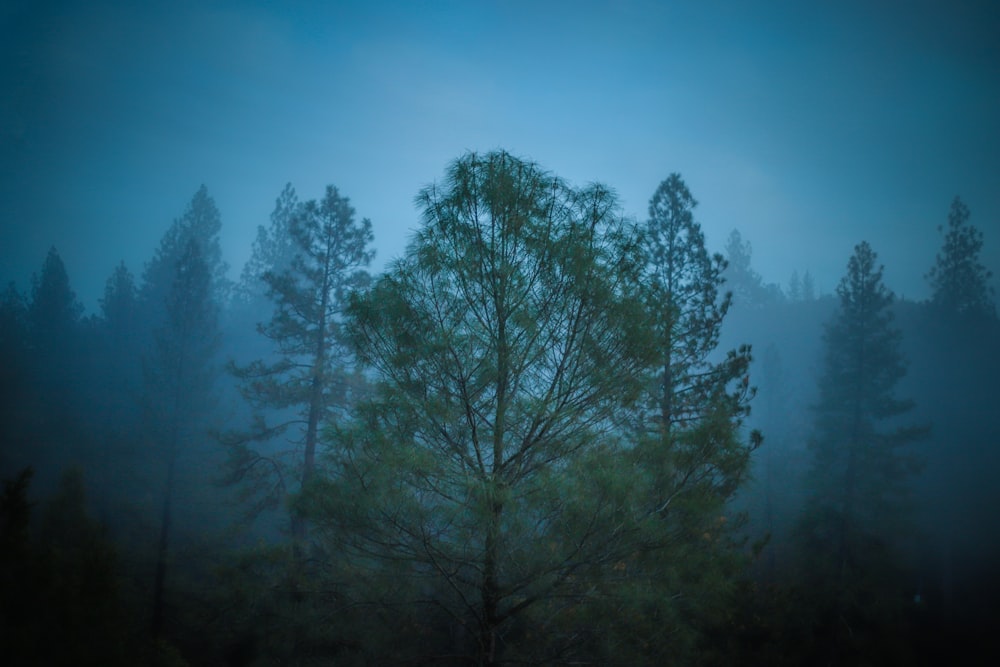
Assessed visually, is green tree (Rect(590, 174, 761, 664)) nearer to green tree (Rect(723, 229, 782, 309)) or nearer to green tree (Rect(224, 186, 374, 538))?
green tree (Rect(224, 186, 374, 538))

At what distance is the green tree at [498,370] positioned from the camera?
4895 millimetres

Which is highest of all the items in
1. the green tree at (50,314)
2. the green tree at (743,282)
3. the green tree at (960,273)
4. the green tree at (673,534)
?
the green tree at (743,282)

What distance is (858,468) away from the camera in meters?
15.1

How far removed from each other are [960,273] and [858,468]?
66.6ft

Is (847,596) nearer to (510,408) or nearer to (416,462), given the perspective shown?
(510,408)

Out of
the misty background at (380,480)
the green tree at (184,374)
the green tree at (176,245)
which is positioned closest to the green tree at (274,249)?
the green tree at (176,245)

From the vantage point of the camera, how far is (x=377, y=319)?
5215 millimetres

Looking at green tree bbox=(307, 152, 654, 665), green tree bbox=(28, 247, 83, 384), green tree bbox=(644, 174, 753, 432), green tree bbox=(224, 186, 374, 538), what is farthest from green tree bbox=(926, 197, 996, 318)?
green tree bbox=(28, 247, 83, 384)

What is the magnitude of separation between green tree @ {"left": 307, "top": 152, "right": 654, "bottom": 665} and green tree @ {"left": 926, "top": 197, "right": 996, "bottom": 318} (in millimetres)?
31968

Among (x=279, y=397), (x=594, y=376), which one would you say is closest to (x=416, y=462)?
(x=594, y=376)

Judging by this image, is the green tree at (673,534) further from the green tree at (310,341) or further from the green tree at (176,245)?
the green tree at (176,245)

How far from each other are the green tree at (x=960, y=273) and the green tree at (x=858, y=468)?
14.3 meters

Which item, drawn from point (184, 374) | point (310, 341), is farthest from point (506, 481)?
point (184, 374)

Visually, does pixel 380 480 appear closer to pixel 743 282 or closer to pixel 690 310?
pixel 690 310
